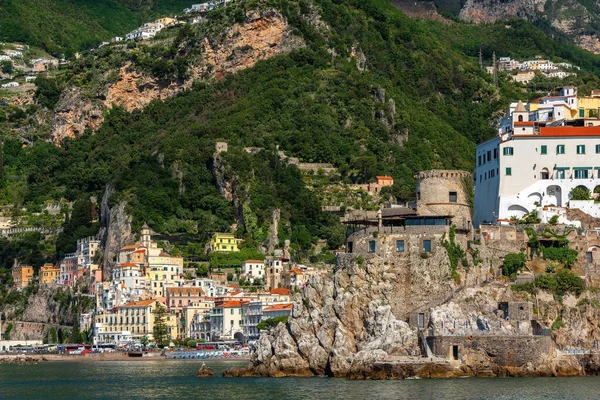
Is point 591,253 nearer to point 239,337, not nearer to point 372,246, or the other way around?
point 372,246

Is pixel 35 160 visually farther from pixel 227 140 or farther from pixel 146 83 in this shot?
pixel 227 140

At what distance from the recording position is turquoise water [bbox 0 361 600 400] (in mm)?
71125

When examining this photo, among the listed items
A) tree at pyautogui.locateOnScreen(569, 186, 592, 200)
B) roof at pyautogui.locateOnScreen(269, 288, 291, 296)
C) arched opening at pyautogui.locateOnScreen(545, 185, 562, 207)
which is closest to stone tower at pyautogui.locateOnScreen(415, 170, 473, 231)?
arched opening at pyautogui.locateOnScreen(545, 185, 562, 207)

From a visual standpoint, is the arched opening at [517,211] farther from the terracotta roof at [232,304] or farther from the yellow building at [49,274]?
the yellow building at [49,274]

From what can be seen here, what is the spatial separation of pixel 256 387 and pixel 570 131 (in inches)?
1033

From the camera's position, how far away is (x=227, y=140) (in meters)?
157

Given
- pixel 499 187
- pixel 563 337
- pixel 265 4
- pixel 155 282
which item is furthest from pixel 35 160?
pixel 563 337

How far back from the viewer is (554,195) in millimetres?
90062

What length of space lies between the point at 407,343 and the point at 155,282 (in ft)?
225

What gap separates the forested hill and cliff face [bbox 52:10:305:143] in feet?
2.41

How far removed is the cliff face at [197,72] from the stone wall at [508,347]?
105 meters

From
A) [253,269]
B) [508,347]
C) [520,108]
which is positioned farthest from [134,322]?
[508,347]

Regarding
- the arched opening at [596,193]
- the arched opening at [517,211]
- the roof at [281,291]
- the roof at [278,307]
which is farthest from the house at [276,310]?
the arched opening at [596,193]

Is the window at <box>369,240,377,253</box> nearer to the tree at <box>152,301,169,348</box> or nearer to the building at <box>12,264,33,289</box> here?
the tree at <box>152,301,169,348</box>
